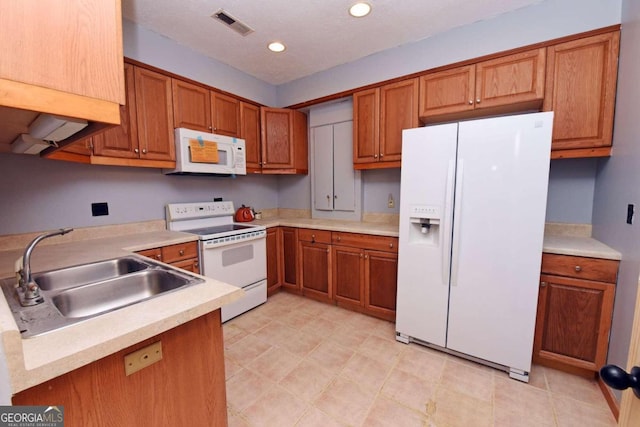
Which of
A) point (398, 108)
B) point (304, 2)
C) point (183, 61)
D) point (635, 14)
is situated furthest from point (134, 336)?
point (635, 14)

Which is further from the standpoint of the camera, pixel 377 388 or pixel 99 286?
pixel 377 388

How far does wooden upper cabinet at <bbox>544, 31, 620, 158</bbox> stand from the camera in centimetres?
174

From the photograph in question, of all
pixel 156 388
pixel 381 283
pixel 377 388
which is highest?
pixel 156 388

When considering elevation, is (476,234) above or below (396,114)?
below

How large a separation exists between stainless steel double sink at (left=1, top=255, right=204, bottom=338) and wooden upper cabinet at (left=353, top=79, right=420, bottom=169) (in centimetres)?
204

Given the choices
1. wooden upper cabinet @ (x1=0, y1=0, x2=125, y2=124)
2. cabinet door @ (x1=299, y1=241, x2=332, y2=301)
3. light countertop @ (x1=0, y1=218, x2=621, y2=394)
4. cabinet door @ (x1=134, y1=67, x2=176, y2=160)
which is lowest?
cabinet door @ (x1=299, y1=241, x2=332, y2=301)

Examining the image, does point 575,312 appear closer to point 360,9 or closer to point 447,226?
point 447,226

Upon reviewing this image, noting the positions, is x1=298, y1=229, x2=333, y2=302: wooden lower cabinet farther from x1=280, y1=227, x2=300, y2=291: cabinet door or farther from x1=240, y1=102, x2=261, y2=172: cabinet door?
x1=240, y1=102, x2=261, y2=172: cabinet door

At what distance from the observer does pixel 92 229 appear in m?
2.12

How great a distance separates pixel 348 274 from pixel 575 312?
1.67m

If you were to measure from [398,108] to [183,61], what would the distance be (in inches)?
83.3

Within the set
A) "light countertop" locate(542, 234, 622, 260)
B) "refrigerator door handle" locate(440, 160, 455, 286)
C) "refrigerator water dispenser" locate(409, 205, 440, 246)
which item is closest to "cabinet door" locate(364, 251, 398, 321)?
"refrigerator water dispenser" locate(409, 205, 440, 246)

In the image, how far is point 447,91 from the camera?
2227 millimetres

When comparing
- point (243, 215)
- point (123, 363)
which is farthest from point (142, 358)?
point (243, 215)
